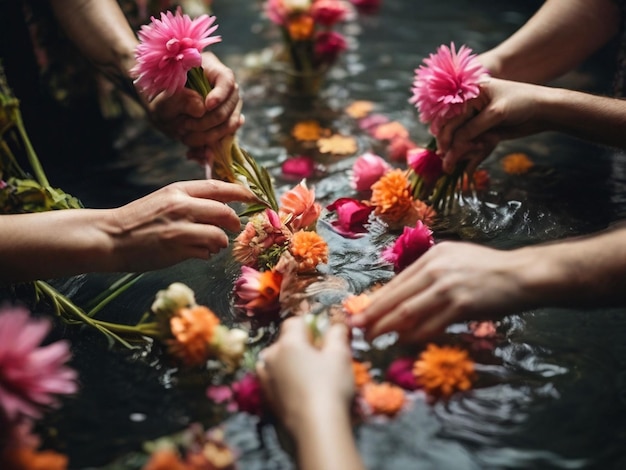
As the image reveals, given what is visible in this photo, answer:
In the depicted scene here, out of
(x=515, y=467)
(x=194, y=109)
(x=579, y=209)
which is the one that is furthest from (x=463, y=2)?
(x=515, y=467)

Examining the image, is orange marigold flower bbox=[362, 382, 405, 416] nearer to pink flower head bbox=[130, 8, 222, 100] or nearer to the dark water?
A: the dark water

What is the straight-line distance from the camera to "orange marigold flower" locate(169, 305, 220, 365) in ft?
3.12

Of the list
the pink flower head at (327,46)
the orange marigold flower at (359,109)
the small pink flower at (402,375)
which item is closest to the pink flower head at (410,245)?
the small pink flower at (402,375)

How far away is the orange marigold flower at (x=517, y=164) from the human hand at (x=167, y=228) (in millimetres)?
772

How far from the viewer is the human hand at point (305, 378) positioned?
80 centimetres

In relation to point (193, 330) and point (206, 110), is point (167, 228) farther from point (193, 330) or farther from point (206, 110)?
point (206, 110)

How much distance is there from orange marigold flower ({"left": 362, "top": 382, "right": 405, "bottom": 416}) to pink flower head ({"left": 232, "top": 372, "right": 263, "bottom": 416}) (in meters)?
0.15

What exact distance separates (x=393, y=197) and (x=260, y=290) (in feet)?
1.23

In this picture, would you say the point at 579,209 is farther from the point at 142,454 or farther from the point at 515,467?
the point at 142,454

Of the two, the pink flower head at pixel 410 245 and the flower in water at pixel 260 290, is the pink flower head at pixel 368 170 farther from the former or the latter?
the flower in water at pixel 260 290

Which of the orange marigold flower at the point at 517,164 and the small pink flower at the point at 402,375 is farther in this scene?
the orange marigold flower at the point at 517,164

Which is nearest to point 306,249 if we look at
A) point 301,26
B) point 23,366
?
point 23,366

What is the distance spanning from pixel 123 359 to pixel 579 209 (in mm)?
990

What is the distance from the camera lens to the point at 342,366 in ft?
2.80
